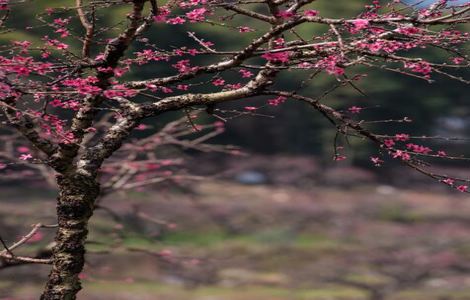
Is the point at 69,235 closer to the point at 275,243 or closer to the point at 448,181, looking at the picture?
the point at 448,181

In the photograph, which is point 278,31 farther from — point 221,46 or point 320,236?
point 221,46

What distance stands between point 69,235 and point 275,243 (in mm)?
10793

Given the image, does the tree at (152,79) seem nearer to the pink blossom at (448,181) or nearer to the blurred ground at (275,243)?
the pink blossom at (448,181)

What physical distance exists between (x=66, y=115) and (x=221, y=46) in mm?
4860

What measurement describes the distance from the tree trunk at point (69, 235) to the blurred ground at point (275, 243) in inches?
207

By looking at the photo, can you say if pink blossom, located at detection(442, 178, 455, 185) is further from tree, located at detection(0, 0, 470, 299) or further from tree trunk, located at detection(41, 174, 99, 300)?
tree trunk, located at detection(41, 174, 99, 300)

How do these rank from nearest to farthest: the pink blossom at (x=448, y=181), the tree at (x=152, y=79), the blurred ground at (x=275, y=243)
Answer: the tree at (x=152, y=79) → the pink blossom at (x=448, y=181) → the blurred ground at (x=275, y=243)

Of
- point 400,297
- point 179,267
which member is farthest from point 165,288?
point 400,297

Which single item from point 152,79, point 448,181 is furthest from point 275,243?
point 152,79

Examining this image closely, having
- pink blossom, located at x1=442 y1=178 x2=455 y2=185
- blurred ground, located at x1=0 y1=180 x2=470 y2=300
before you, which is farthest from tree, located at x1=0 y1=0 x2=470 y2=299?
blurred ground, located at x1=0 y1=180 x2=470 y2=300

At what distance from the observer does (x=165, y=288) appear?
11234mm

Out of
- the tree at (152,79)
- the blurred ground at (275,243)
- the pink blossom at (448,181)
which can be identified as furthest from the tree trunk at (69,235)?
the blurred ground at (275,243)

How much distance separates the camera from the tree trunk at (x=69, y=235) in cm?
373

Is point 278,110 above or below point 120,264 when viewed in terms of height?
above
